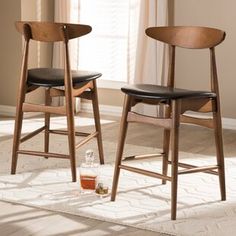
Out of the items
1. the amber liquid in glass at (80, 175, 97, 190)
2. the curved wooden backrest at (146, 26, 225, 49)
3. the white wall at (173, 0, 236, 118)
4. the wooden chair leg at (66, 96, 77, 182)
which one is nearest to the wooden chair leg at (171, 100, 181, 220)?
the curved wooden backrest at (146, 26, 225, 49)

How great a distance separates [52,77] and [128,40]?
2100mm

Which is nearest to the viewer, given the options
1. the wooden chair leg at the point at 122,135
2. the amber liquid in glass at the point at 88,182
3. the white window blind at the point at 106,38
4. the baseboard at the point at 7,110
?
the wooden chair leg at the point at 122,135

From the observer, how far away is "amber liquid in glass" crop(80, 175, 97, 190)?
11.1 feet

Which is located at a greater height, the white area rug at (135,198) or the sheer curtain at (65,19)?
the sheer curtain at (65,19)

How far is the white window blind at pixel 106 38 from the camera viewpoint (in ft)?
18.7

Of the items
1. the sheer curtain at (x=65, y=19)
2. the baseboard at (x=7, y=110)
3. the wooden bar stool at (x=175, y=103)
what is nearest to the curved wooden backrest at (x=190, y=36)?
the wooden bar stool at (x=175, y=103)

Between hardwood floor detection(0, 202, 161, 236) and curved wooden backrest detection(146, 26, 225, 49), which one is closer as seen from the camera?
hardwood floor detection(0, 202, 161, 236)

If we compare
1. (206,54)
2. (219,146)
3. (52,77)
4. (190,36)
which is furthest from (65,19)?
(219,146)

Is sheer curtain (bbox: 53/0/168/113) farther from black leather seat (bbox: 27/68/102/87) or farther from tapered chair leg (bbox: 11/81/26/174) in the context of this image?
tapered chair leg (bbox: 11/81/26/174)

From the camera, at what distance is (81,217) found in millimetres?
3047

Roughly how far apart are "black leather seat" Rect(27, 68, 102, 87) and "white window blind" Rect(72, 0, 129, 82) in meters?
1.96

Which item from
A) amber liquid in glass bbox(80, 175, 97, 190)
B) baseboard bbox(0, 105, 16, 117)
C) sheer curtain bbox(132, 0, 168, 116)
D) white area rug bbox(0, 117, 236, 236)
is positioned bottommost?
baseboard bbox(0, 105, 16, 117)

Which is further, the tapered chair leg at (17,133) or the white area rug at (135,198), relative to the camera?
the tapered chair leg at (17,133)

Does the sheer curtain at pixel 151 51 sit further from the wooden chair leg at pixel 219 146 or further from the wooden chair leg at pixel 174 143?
the wooden chair leg at pixel 174 143
